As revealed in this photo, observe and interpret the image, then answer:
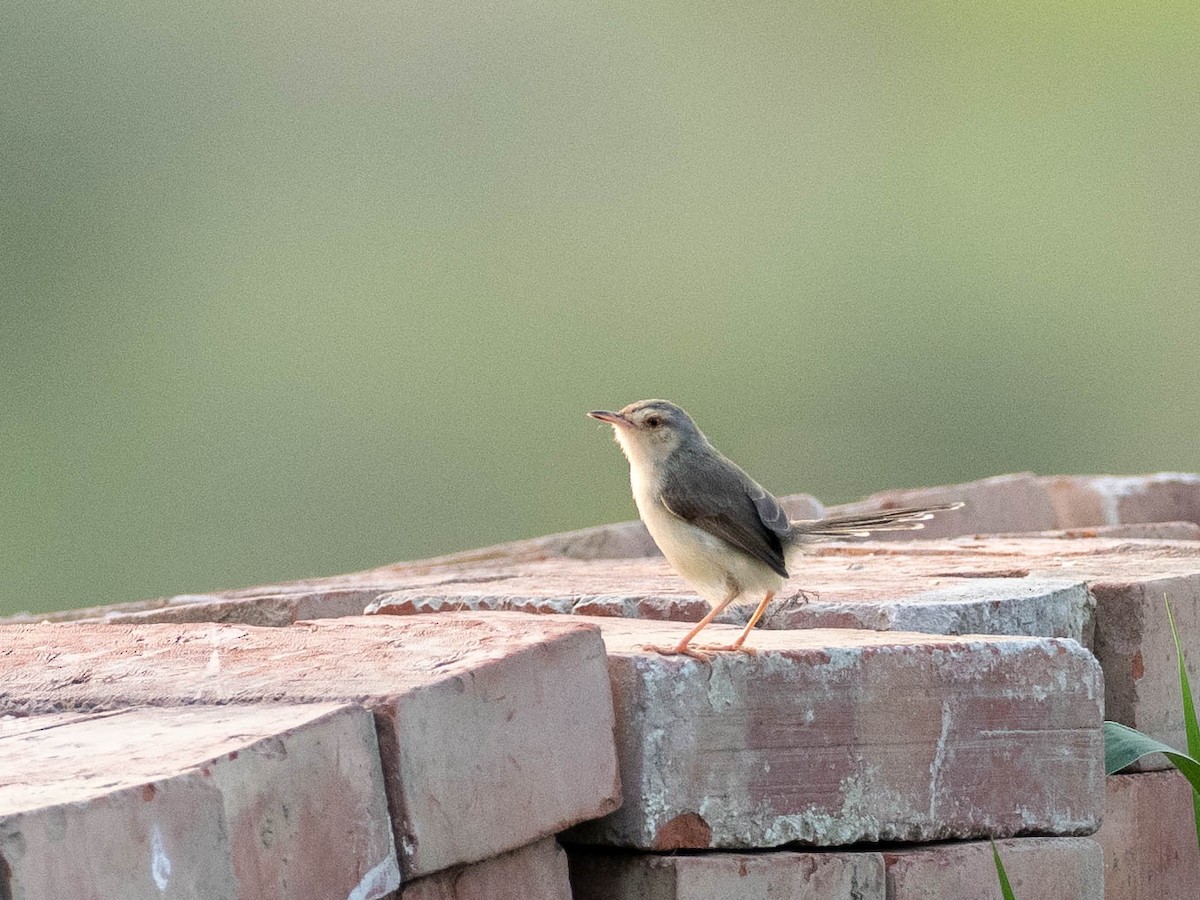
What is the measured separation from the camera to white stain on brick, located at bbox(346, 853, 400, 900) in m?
3.11

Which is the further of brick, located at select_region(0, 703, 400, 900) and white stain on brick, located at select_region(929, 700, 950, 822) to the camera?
white stain on brick, located at select_region(929, 700, 950, 822)

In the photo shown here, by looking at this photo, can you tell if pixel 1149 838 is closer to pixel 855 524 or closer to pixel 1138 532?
pixel 855 524

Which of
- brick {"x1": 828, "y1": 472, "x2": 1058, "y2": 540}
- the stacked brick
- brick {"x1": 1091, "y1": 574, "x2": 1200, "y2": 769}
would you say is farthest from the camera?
brick {"x1": 828, "y1": 472, "x2": 1058, "y2": 540}

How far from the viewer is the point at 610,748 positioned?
3.65 meters

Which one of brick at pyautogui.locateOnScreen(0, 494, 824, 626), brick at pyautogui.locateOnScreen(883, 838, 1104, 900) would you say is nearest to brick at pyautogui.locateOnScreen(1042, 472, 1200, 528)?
brick at pyautogui.locateOnScreen(0, 494, 824, 626)

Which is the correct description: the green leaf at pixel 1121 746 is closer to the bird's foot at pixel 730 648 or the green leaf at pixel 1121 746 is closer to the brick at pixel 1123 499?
the bird's foot at pixel 730 648

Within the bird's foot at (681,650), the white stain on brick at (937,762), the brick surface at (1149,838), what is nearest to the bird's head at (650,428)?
the bird's foot at (681,650)

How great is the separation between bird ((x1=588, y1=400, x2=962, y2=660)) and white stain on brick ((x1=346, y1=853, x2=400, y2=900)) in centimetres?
116

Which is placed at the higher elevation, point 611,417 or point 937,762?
point 611,417

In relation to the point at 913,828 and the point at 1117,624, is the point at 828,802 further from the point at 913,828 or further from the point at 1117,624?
the point at 1117,624

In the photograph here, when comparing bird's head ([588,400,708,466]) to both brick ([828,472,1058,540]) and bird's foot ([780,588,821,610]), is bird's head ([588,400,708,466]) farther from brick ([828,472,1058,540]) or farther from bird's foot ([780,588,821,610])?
brick ([828,472,1058,540])

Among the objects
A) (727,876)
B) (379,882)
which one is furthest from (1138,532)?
(379,882)

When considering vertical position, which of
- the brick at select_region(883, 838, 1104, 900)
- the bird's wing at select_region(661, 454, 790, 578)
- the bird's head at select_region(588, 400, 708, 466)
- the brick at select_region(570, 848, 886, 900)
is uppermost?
the bird's head at select_region(588, 400, 708, 466)

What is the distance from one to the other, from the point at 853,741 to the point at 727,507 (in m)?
0.70
